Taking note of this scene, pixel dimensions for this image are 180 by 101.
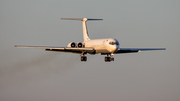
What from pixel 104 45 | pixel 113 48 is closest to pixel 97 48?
pixel 104 45

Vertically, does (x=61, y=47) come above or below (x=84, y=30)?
below

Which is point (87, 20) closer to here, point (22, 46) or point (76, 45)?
point (76, 45)

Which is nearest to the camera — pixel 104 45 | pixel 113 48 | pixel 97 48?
pixel 113 48

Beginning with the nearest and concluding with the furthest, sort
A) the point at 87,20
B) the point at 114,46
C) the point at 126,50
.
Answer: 1. the point at 114,46
2. the point at 126,50
3. the point at 87,20

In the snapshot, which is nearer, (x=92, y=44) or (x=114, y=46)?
(x=114, y=46)

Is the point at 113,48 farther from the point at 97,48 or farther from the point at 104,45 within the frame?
the point at 97,48

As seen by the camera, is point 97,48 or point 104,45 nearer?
point 104,45

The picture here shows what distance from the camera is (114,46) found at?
241ft

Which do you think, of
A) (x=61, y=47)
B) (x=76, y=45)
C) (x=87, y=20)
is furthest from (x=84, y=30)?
(x=61, y=47)

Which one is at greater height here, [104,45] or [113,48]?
[104,45]

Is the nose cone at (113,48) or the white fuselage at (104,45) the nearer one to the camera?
the nose cone at (113,48)

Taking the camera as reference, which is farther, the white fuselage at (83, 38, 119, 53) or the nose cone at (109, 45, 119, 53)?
the white fuselage at (83, 38, 119, 53)

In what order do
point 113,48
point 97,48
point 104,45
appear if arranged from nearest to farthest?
point 113,48, point 104,45, point 97,48

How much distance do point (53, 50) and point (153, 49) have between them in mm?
22277
